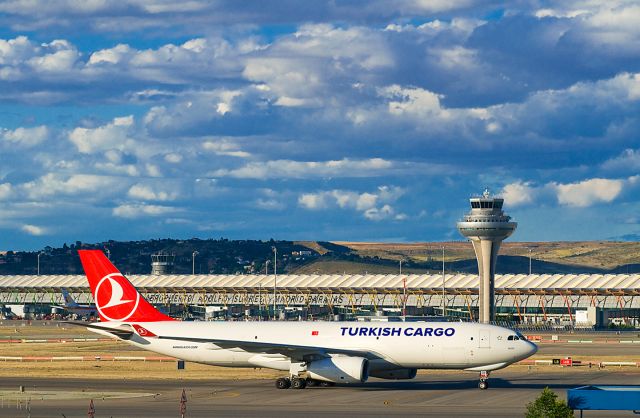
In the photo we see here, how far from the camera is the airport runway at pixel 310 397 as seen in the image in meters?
53.5

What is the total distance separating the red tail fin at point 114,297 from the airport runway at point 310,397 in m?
4.20

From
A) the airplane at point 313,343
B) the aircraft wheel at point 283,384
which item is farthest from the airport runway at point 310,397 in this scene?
the airplane at point 313,343

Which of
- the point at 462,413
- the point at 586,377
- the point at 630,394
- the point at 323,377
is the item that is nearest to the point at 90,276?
the point at 323,377

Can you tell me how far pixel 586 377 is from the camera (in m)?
75.8

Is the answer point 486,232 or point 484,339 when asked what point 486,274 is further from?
point 484,339

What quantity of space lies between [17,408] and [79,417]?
18.8ft

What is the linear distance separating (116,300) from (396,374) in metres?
18.3

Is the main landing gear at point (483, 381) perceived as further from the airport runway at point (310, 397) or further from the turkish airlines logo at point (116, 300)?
the turkish airlines logo at point (116, 300)

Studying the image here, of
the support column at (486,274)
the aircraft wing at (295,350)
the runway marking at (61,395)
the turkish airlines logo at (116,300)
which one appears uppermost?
the support column at (486,274)

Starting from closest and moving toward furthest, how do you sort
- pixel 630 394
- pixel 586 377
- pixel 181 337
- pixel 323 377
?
1. pixel 630 394
2. pixel 323 377
3. pixel 181 337
4. pixel 586 377

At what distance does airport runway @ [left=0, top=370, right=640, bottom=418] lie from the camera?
53531 mm

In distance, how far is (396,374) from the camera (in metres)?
67.9

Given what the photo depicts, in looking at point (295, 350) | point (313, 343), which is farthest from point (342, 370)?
point (313, 343)

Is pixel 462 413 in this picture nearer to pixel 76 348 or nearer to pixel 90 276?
pixel 90 276
